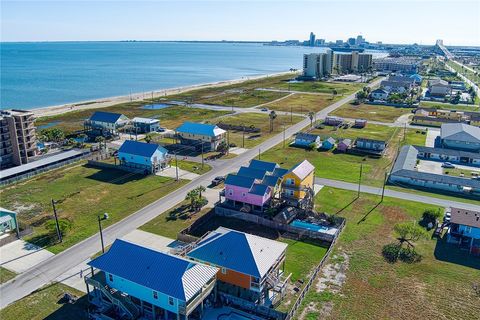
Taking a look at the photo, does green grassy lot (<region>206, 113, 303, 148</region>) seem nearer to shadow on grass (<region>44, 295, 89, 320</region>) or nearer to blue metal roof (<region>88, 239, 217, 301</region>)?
blue metal roof (<region>88, 239, 217, 301</region>)

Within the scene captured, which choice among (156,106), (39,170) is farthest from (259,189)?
(156,106)

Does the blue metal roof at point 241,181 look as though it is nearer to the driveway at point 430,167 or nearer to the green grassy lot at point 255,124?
the green grassy lot at point 255,124

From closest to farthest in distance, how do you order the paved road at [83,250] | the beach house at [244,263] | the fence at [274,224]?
the beach house at [244,263], the paved road at [83,250], the fence at [274,224]

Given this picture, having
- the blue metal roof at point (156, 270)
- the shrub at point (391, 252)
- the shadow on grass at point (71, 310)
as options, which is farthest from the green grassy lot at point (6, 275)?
the shrub at point (391, 252)

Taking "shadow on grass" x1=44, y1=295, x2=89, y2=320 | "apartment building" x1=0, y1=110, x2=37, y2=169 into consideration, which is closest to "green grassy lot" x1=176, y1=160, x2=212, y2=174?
"apartment building" x1=0, y1=110, x2=37, y2=169

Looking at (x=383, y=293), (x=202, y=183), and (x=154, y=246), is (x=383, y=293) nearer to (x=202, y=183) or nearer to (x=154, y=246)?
(x=154, y=246)
